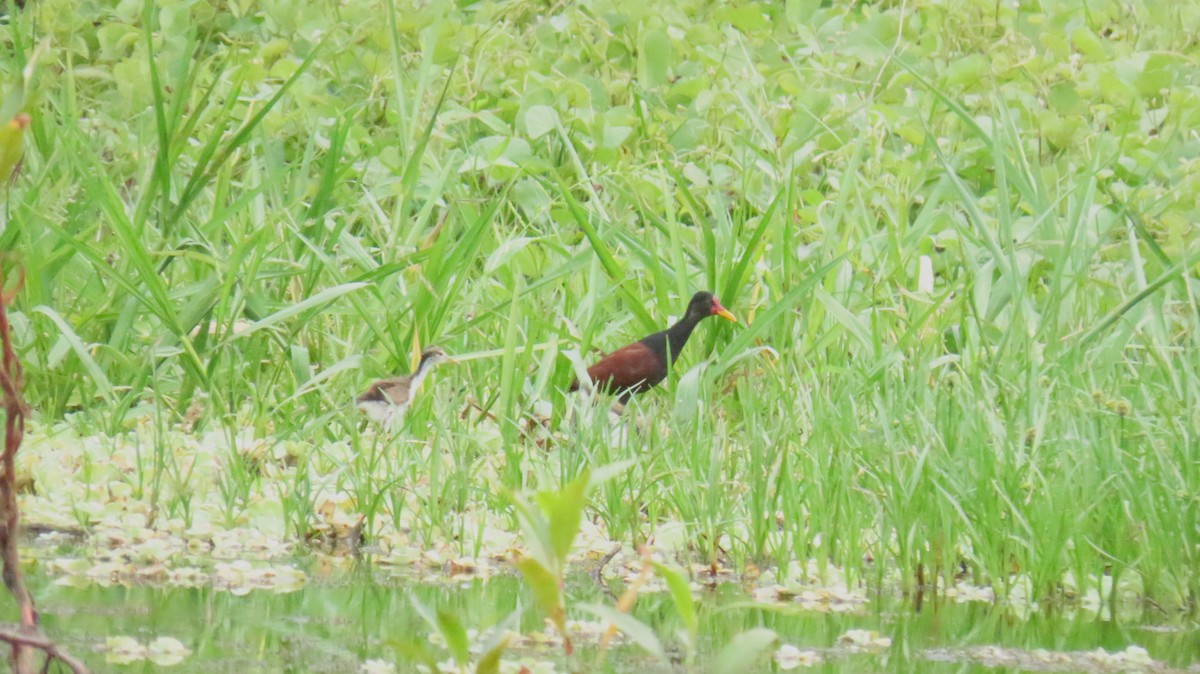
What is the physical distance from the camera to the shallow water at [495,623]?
3.20 meters

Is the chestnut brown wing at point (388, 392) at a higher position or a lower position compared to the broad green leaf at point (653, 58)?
lower

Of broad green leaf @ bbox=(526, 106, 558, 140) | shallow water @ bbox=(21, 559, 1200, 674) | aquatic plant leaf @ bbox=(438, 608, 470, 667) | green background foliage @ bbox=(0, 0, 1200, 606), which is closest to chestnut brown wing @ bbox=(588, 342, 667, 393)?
green background foliage @ bbox=(0, 0, 1200, 606)

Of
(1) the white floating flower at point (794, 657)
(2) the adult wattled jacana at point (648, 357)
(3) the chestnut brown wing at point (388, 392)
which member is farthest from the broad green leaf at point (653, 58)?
(1) the white floating flower at point (794, 657)

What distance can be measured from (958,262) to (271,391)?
3.11 m

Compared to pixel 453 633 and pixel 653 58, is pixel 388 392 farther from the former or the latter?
pixel 653 58

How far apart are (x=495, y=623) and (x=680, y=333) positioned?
2945 millimetres

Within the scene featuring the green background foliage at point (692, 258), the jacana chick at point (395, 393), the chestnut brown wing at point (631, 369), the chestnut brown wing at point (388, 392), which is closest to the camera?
the green background foliage at point (692, 258)

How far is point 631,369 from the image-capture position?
258 inches

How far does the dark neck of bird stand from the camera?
20.4 feet

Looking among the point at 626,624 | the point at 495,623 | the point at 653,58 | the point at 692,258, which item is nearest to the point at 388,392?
the point at 692,258

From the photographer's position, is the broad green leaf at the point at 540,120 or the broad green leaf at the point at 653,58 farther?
the broad green leaf at the point at 653,58

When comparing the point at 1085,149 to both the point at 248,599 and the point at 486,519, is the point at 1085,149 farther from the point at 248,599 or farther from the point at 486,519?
the point at 248,599

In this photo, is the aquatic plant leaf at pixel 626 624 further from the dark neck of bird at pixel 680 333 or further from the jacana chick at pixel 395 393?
the dark neck of bird at pixel 680 333

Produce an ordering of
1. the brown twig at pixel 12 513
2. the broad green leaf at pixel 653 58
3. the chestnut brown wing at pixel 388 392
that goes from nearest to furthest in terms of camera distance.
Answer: the brown twig at pixel 12 513 → the chestnut brown wing at pixel 388 392 → the broad green leaf at pixel 653 58
